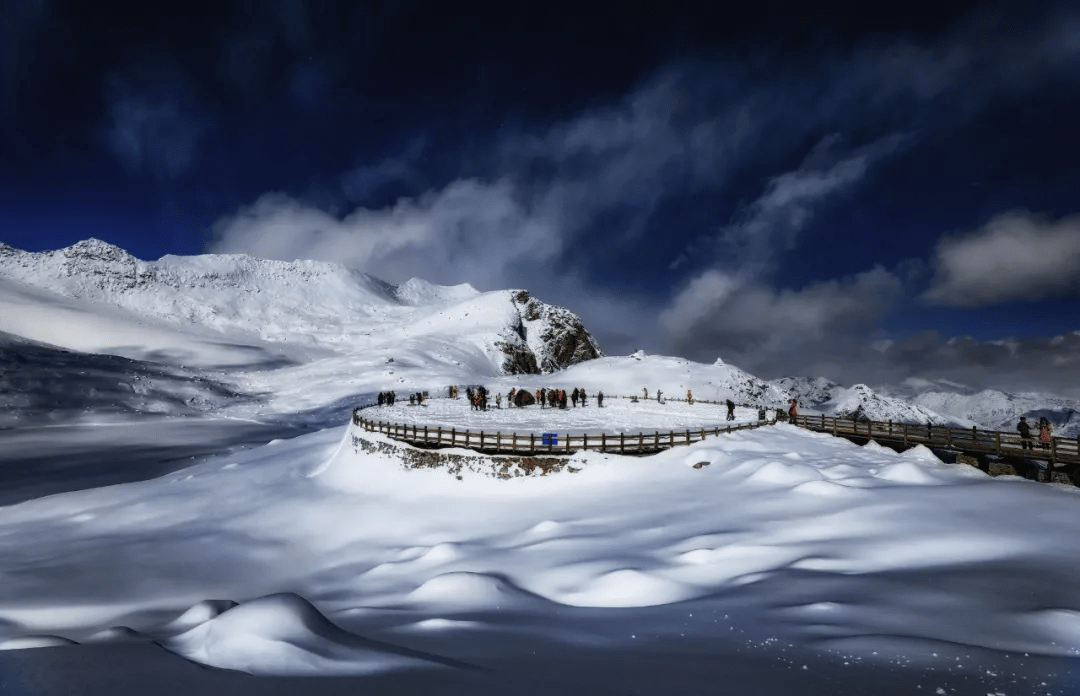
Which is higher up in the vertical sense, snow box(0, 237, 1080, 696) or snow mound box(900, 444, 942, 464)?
snow mound box(900, 444, 942, 464)

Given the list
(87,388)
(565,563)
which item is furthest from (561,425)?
(87,388)

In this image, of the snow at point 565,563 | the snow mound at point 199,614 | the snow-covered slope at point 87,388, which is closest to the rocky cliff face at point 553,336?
the snow-covered slope at point 87,388

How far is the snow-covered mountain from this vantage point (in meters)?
121

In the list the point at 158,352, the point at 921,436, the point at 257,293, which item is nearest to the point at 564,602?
the point at 921,436

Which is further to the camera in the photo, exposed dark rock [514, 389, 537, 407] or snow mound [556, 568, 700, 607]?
exposed dark rock [514, 389, 537, 407]

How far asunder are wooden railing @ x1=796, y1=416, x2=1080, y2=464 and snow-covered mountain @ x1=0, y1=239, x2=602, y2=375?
72.8 meters

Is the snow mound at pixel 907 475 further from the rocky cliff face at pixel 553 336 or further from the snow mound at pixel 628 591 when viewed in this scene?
the rocky cliff face at pixel 553 336

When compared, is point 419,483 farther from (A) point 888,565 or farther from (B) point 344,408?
(B) point 344,408

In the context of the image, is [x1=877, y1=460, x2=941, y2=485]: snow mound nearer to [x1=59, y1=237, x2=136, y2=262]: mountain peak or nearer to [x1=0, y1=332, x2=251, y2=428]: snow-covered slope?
[x1=0, y1=332, x2=251, y2=428]: snow-covered slope

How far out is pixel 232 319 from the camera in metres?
165

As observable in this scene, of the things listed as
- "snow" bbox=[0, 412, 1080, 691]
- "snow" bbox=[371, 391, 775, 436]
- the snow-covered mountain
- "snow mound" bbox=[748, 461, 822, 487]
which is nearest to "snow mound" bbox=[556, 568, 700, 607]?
"snow" bbox=[0, 412, 1080, 691]

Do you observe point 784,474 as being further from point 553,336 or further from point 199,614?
point 553,336

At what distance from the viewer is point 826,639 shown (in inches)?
345

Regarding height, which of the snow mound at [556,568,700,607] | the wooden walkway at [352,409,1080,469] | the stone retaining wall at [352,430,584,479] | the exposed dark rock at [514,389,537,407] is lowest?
the snow mound at [556,568,700,607]
